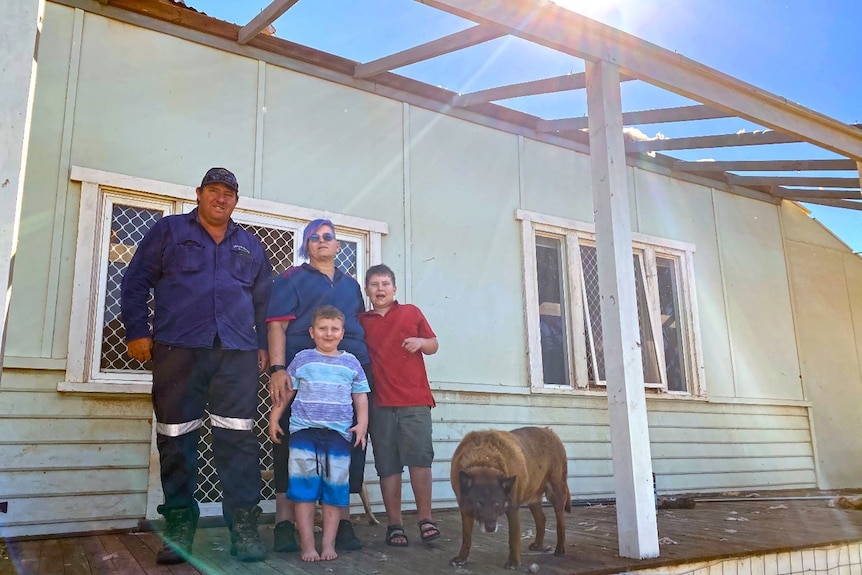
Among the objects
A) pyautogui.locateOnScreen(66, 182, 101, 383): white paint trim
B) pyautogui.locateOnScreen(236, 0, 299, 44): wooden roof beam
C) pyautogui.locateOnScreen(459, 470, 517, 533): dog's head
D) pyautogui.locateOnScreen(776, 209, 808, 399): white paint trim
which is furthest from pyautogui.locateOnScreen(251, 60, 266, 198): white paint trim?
pyautogui.locateOnScreen(776, 209, 808, 399): white paint trim

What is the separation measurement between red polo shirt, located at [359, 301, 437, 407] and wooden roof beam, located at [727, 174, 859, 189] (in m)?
5.43

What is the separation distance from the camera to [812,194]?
8.02 metres

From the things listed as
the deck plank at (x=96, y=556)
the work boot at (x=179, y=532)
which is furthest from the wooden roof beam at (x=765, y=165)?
the deck plank at (x=96, y=556)

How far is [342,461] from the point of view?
3.24m

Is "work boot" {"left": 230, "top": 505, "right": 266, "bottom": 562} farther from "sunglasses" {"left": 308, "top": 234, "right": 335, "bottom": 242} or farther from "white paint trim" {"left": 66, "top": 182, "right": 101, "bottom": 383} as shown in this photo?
"white paint trim" {"left": 66, "top": 182, "right": 101, "bottom": 383}

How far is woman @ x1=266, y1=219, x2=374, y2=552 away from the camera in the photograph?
335cm

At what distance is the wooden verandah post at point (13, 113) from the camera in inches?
80.4

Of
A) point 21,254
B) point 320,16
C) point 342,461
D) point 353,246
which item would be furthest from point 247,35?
point 342,461

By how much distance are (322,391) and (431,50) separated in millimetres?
2691

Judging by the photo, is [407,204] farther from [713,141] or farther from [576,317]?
[713,141]

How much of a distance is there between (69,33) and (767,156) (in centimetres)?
628

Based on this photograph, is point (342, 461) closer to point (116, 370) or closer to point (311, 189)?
point (116, 370)

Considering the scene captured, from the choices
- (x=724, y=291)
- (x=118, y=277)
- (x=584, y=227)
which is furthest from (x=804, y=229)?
(x=118, y=277)

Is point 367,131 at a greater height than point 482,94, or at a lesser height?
lesser
